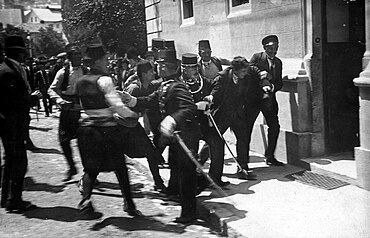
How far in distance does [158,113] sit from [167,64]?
2118 mm

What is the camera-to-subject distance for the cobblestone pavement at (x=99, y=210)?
534 cm

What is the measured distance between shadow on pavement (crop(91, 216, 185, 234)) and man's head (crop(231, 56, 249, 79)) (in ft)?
7.68

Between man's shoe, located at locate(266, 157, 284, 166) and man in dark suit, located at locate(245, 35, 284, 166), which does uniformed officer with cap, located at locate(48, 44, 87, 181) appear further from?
Result: man's shoe, located at locate(266, 157, 284, 166)

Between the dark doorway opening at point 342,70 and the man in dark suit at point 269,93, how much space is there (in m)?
0.73

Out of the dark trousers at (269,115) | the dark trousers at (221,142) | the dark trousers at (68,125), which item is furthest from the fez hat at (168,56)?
the dark trousers at (68,125)

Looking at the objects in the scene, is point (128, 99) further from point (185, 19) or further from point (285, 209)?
point (185, 19)

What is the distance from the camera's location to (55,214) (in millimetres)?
6043

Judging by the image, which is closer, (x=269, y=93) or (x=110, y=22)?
(x=269, y=93)

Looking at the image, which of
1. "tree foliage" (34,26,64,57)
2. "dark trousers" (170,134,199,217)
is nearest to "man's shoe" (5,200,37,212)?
"dark trousers" (170,134,199,217)

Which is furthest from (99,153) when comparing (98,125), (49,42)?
(49,42)

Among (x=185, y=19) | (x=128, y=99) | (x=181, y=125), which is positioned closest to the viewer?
(x=181, y=125)

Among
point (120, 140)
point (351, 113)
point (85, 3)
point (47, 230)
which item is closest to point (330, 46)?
point (351, 113)

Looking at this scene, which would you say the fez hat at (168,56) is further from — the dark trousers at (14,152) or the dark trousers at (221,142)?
the dark trousers at (14,152)

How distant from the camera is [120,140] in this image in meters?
5.76
